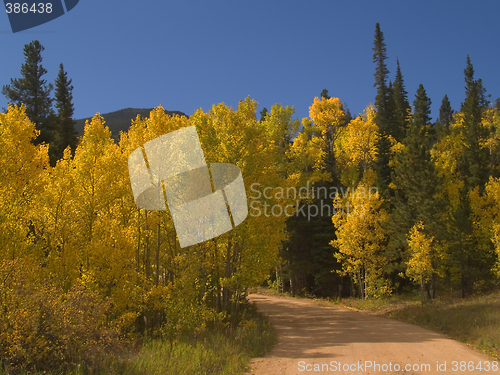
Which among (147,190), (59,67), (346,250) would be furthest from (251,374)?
(59,67)

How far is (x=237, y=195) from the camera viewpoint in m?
13.1

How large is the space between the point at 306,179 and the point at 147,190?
883 inches

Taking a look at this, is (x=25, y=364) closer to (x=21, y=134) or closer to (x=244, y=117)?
(x=21, y=134)

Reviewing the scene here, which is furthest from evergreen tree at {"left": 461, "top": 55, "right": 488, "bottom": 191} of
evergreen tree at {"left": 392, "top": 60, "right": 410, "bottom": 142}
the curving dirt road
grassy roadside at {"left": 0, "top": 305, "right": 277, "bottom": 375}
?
grassy roadside at {"left": 0, "top": 305, "right": 277, "bottom": 375}

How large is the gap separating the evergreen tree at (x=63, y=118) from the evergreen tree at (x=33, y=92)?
1.40m

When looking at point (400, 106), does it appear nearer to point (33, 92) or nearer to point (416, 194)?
point (416, 194)

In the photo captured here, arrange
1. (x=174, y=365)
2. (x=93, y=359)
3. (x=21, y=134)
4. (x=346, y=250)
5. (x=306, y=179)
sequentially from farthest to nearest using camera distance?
(x=306, y=179) < (x=346, y=250) < (x=21, y=134) < (x=174, y=365) < (x=93, y=359)

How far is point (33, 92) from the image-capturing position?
33344 mm

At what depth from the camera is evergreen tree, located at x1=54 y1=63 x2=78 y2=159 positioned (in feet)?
110

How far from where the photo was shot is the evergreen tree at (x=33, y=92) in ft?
107

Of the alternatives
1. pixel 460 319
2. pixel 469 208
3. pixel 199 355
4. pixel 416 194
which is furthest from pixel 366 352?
pixel 469 208

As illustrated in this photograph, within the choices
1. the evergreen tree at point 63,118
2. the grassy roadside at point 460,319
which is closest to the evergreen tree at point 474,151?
the grassy roadside at point 460,319

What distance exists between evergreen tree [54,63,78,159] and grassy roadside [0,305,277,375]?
26322 mm

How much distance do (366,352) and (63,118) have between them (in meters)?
35.3
